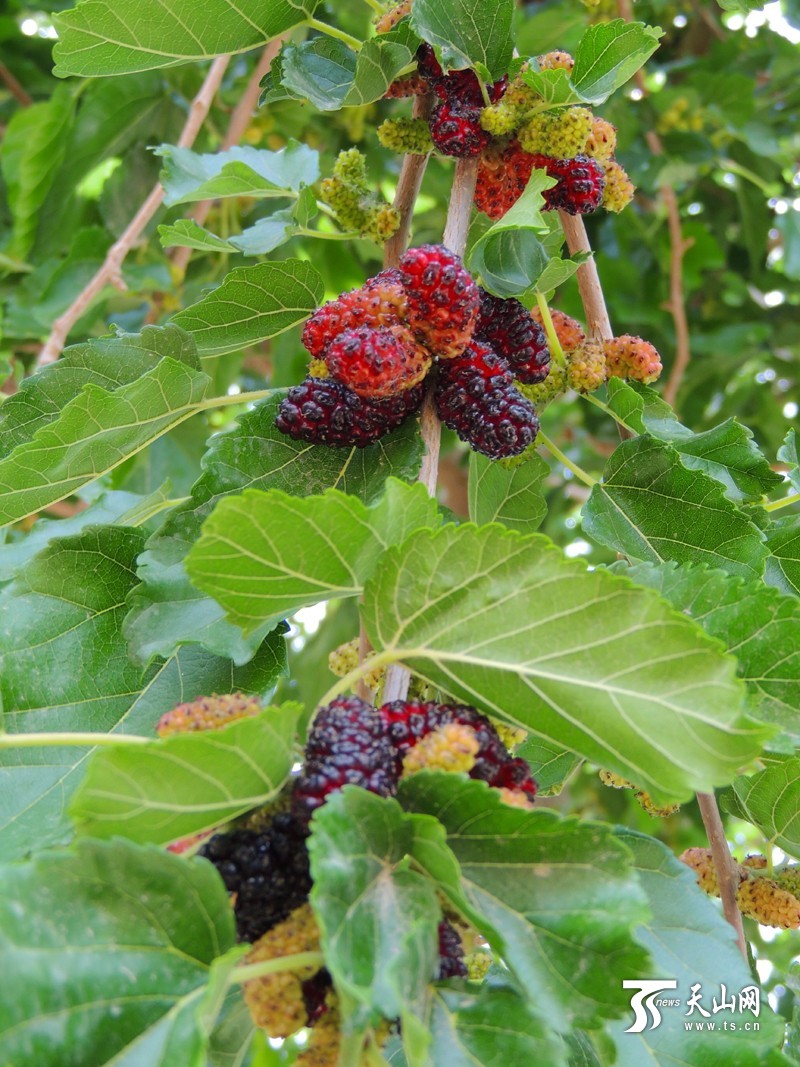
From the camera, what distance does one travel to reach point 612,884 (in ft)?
1.63

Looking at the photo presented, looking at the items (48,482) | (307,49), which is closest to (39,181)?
(307,49)

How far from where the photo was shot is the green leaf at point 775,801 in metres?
0.80

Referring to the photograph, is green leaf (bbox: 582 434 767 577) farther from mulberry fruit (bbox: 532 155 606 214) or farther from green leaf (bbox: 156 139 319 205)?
green leaf (bbox: 156 139 319 205)

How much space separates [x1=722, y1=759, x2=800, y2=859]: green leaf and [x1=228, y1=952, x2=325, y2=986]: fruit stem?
43 centimetres

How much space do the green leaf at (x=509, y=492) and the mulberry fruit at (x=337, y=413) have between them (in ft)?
0.72

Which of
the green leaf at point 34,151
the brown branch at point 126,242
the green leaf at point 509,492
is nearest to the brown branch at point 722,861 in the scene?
the green leaf at point 509,492

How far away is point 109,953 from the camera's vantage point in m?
0.47

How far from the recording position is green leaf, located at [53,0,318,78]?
0.81m

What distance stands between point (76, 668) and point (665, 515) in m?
0.46

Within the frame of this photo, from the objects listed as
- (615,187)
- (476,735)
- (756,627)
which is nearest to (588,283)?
(615,187)

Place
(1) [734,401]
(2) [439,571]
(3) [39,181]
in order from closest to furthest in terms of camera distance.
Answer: (2) [439,571], (3) [39,181], (1) [734,401]

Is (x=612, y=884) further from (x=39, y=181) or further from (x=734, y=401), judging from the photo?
(x=734, y=401)

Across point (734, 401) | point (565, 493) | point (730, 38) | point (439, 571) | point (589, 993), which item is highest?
point (730, 38)

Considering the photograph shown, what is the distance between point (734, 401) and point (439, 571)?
1.83 metres
